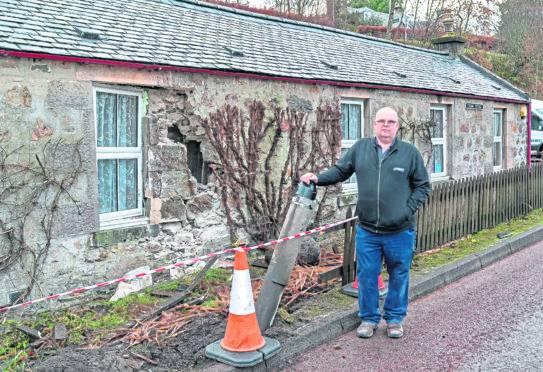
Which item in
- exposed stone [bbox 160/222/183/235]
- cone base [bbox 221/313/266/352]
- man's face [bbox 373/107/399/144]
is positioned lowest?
cone base [bbox 221/313/266/352]

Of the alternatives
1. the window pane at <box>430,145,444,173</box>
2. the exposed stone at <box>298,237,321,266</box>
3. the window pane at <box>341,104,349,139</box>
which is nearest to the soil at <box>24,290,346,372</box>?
the exposed stone at <box>298,237,321,266</box>

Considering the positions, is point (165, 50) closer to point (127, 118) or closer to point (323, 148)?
point (127, 118)

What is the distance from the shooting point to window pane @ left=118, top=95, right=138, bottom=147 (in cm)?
667

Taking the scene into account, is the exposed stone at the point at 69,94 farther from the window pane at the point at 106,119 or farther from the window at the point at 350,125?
the window at the point at 350,125

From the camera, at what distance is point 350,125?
33.5 ft

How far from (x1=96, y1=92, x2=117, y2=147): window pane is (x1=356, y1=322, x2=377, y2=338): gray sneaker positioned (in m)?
3.89

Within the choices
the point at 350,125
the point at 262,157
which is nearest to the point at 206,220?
the point at 262,157

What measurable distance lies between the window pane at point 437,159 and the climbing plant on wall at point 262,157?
443 centimetres

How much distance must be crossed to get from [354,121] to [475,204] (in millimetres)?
2822

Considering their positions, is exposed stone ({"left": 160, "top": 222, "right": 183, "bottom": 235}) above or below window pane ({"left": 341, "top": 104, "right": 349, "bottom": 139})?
below

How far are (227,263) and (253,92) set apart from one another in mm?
2715

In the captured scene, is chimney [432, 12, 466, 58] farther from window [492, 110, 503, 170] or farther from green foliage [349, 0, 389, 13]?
green foliage [349, 0, 389, 13]

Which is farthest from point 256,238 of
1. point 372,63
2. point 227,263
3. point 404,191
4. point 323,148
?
point 372,63

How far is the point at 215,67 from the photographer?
7352 mm
